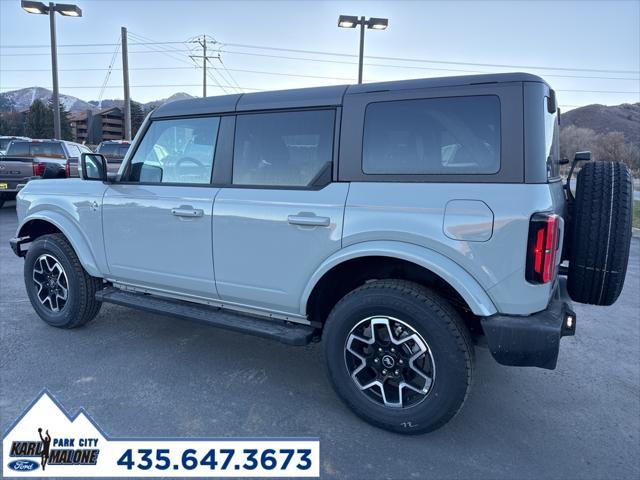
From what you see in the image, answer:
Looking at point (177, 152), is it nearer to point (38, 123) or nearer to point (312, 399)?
point (312, 399)

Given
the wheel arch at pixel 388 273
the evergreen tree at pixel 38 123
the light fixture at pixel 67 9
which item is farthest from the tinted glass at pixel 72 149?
the evergreen tree at pixel 38 123

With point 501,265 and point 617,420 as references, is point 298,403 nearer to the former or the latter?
point 501,265

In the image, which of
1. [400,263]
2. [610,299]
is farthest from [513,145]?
[610,299]

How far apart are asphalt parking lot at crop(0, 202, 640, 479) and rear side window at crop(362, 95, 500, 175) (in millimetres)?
1602

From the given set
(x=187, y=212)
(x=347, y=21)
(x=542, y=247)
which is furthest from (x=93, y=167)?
(x=347, y=21)

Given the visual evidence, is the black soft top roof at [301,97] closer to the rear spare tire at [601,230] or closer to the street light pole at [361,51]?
the rear spare tire at [601,230]

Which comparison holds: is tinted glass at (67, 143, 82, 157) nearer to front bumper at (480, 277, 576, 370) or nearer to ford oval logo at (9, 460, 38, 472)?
ford oval logo at (9, 460, 38, 472)

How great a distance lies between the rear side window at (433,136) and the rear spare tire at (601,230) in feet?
2.46

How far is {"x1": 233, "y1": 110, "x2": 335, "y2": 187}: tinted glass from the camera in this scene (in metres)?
2.88

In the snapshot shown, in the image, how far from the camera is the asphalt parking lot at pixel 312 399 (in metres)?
2.42

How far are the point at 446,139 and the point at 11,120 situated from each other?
91563mm

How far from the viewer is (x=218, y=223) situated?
309 centimetres

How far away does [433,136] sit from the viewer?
253 centimetres

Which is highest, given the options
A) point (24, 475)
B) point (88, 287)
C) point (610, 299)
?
point (610, 299)
